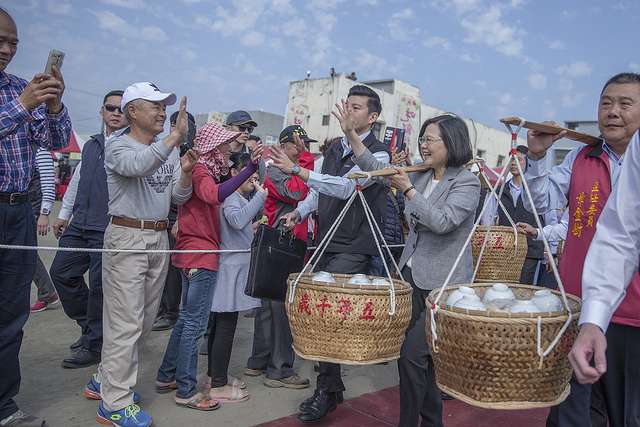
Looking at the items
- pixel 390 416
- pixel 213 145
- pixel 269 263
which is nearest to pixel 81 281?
pixel 213 145

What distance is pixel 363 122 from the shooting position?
12.5 ft

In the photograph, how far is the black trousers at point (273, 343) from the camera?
4.16m

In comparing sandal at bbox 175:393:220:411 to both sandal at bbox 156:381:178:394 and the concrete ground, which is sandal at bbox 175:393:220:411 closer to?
the concrete ground

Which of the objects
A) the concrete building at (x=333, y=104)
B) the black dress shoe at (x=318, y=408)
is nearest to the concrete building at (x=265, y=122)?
the concrete building at (x=333, y=104)

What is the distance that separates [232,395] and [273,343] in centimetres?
63

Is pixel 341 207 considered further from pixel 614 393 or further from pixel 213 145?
pixel 614 393

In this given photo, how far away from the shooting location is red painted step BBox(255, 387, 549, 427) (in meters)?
3.48

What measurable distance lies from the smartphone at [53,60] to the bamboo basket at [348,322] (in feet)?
5.63

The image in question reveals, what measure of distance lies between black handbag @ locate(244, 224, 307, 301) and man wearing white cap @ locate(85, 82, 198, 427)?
586 mm

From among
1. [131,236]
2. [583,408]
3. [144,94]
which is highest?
[144,94]

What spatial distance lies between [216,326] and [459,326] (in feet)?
7.23

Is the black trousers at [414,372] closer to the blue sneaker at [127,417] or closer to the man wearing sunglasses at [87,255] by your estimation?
the blue sneaker at [127,417]

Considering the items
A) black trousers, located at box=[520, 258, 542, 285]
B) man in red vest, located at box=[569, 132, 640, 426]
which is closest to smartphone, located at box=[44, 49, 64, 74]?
man in red vest, located at box=[569, 132, 640, 426]

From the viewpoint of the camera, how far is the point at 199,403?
11.5 feet
